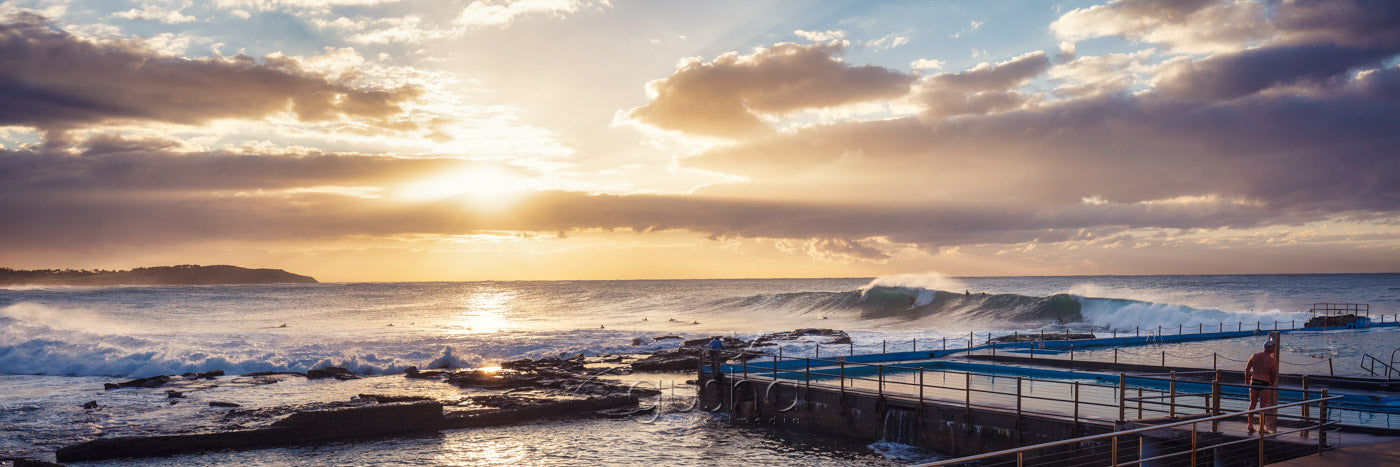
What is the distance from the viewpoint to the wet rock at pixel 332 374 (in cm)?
3224

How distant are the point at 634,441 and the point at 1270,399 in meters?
12.6

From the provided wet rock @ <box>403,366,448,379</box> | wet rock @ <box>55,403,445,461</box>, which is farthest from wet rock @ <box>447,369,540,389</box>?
wet rock @ <box>55,403,445,461</box>

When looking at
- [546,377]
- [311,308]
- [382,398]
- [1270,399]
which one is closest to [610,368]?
[546,377]

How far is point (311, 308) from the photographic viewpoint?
9712 centimetres

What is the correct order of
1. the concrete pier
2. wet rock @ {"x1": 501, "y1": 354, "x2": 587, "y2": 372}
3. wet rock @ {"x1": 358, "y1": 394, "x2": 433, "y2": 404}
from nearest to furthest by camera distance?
the concrete pier, wet rock @ {"x1": 358, "y1": 394, "x2": 433, "y2": 404}, wet rock @ {"x1": 501, "y1": 354, "x2": 587, "y2": 372}

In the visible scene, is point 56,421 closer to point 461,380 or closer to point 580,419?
point 461,380

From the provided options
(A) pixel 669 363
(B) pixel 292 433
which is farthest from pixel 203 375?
(A) pixel 669 363

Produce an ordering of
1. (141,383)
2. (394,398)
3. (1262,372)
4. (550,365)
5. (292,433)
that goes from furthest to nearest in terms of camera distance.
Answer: (550,365)
(141,383)
(394,398)
(292,433)
(1262,372)

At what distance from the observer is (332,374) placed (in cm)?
3294

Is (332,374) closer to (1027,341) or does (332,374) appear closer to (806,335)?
(806,335)

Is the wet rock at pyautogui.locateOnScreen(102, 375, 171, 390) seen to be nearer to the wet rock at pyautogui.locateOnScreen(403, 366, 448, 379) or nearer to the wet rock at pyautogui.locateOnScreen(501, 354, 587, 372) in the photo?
the wet rock at pyautogui.locateOnScreen(403, 366, 448, 379)

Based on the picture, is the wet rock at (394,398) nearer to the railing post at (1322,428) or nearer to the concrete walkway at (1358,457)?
the concrete walkway at (1358,457)

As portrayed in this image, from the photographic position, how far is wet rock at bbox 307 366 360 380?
32241mm

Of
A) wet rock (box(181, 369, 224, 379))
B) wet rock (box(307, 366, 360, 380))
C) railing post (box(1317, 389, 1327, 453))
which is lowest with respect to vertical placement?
wet rock (box(181, 369, 224, 379))
